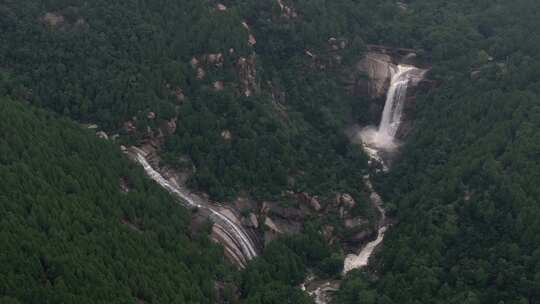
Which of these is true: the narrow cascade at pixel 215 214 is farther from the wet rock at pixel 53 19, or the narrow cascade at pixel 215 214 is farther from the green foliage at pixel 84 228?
the wet rock at pixel 53 19

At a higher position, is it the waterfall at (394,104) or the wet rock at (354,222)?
the waterfall at (394,104)

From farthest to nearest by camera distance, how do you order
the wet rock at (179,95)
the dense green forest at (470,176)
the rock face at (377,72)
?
the rock face at (377,72)
the wet rock at (179,95)
the dense green forest at (470,176)

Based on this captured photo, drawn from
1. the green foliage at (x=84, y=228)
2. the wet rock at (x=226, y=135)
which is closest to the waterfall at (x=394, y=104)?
the wet rock at (x=226, y=135)

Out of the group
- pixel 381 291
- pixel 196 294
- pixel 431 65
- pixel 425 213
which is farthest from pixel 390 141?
pixel 196 294

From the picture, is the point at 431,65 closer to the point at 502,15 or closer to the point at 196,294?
the point at 502,15

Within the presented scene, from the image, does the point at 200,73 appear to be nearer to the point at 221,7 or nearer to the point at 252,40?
the point at 252,40

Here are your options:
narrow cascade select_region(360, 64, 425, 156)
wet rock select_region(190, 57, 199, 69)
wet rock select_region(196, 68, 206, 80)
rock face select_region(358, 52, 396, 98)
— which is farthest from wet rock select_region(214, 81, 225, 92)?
rock face select_region(358, 52, 396, 98)

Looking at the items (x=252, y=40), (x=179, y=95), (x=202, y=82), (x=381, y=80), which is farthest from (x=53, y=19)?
(x=381, y=80)
